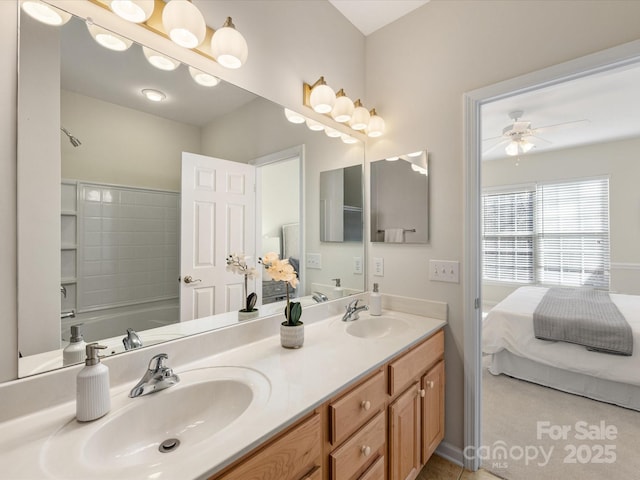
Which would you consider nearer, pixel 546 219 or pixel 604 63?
pixel 604 63

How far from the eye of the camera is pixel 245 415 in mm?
778

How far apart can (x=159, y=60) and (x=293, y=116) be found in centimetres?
66

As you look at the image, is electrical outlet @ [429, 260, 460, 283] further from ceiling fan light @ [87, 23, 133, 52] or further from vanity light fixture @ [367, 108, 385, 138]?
ceiling fan light @ [87, 23, 133, 52]

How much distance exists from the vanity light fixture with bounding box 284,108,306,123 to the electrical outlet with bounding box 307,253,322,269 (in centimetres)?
74

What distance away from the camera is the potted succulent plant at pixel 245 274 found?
131 cm

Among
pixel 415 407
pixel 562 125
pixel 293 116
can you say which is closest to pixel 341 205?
pixel 293 116

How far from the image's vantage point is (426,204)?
1746 mm

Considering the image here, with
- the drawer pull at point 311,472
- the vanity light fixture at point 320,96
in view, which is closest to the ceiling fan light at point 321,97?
the vanity light fixture at point 320,96

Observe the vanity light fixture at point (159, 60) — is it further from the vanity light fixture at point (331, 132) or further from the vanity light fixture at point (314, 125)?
the vanity light fixture at point (331, 132)

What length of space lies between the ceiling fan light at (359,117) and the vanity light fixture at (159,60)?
3.35 ft

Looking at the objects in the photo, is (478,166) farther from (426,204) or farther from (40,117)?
(40,117)

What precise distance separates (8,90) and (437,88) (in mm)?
1816

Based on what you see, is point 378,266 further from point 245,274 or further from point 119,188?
point 119,188

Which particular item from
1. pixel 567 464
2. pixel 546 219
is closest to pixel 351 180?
pixel 567 464
